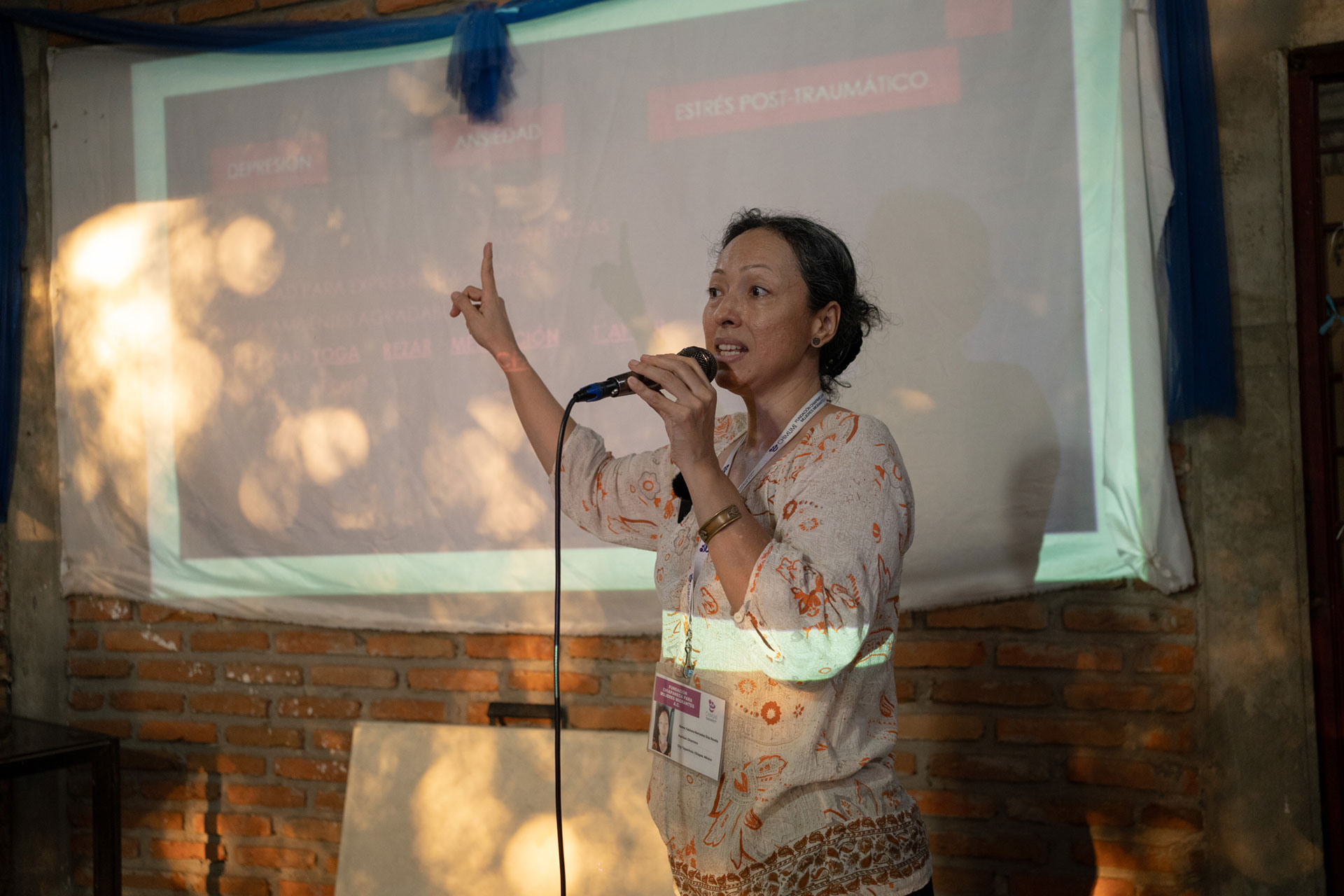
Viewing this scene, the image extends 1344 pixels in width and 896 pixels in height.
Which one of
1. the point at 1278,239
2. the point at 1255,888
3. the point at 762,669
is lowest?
the point at 1255,888

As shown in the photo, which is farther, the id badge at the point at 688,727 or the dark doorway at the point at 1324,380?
the dark doorway at the point at 1324,380

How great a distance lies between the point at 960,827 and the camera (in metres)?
2.34

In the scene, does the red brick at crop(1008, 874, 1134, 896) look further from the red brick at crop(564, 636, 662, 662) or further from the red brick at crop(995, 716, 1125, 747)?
the red brick at crop(564, 636, 662, 662)

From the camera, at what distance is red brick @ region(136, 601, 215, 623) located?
2.92m

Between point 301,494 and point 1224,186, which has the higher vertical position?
point 1224,186

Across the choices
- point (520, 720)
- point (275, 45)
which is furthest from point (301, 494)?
point (275, 45)

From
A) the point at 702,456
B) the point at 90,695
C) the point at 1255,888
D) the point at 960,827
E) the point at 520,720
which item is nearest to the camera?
the point at 702,456

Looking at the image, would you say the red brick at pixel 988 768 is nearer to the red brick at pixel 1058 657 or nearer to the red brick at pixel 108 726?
the red brick at pixel 1058 657

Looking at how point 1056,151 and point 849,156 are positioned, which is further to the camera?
point 849,156

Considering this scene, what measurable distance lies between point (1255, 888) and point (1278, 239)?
1437mm

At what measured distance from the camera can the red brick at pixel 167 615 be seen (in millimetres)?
2922

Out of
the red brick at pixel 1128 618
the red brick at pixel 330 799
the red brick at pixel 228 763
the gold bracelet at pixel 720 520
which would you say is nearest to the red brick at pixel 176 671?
the red brick at pixel 228 763

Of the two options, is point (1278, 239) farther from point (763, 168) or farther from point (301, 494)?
point (301, 494)

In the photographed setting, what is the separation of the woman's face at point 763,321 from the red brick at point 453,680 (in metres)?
1.54
